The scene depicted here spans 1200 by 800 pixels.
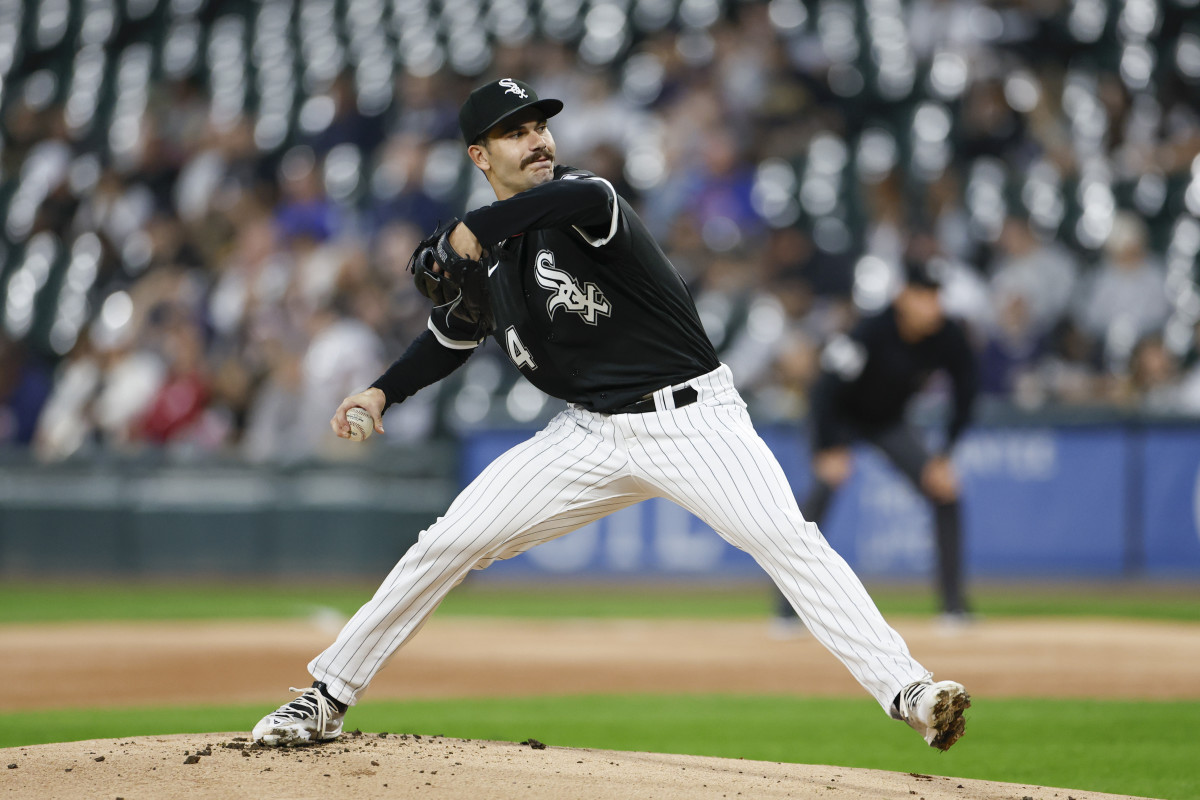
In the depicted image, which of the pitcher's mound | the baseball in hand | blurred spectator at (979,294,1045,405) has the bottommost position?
the pitcher's mound

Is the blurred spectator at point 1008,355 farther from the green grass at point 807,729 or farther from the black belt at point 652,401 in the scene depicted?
the black belt at point 652,401

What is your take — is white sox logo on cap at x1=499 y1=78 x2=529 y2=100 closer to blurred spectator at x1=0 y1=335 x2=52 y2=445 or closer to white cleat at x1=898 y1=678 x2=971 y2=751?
white cleat at x1=898 y1=678 x2=971 y2=751

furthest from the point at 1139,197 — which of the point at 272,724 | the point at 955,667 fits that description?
the point at 272,724

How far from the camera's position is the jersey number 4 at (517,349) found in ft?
13.2

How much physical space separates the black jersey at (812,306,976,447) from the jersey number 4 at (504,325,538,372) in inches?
164

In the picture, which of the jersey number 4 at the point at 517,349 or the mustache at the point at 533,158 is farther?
the jersey number 4 at the point at 517,349

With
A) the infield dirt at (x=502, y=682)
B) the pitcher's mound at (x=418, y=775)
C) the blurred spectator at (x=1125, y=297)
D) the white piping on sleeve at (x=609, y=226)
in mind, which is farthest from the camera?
the blurred spectator at (x=1125, y=297)

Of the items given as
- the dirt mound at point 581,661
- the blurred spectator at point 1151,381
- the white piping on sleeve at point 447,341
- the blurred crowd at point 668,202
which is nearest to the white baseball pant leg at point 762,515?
the white piping on sleeve at point 447,341

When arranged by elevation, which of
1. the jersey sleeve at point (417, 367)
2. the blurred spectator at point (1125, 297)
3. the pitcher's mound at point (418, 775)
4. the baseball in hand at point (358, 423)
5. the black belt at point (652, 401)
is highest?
the blurred spectator at point (1125, 297)

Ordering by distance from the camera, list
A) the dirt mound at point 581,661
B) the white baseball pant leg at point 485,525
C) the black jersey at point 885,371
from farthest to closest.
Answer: the black jersey at point 885,371 → the dirt mound at point 581,661 → the white baseball pant leg at point 485,525

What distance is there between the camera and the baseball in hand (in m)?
3.99

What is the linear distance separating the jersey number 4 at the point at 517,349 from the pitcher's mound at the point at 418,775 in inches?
43.7

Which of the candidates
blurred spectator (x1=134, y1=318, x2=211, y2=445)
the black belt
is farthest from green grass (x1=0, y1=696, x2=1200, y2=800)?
blurred spectator (x1=134, y1=318, x2=211, y2=445)

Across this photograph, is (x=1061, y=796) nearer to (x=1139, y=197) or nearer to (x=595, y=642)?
(x=595, y=642)
